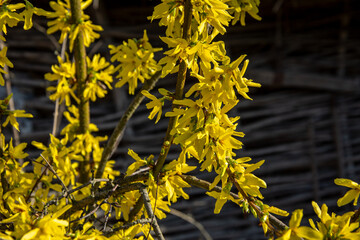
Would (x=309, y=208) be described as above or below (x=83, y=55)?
below

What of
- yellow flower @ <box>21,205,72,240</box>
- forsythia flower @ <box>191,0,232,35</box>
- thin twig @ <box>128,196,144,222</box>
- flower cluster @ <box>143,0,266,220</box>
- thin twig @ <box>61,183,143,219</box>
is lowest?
thin twig @ <box>128,196,144,222</box>

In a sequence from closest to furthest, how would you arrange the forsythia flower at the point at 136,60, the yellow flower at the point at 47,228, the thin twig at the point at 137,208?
the yellow flower at the point at 47,228, the thin twig at the point at 137,208, the forsythia flower at the point at 136,60

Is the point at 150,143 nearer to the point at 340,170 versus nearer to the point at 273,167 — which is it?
the point at 273,167

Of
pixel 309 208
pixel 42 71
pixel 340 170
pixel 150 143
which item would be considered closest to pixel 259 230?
pixel 309 208

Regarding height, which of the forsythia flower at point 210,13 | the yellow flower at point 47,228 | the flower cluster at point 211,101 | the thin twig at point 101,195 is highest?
the forsythia flower at point 210,13

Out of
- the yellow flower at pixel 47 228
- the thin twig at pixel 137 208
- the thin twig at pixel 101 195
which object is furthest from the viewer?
the thin twig at pixel 137 208

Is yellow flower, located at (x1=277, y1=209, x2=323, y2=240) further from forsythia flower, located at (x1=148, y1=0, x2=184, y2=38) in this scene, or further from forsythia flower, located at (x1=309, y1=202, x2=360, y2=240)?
forsythia flower, located at (x1=148, y1=0, x2=184, y2=38)

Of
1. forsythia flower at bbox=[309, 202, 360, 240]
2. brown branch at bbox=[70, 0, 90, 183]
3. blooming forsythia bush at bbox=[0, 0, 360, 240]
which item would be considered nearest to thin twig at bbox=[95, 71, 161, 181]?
blooming forsythia bush at bbox=[0, 0, 360, 240]

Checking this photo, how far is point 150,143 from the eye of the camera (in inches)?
156

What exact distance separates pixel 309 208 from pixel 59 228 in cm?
362

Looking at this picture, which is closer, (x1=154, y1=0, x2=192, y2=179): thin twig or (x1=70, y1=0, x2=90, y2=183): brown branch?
(x1=154, y1=0, x2=192, y2=179): thin twig

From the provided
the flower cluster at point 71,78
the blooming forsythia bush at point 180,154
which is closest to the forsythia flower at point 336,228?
the blooming forsythia bush at point 180,154

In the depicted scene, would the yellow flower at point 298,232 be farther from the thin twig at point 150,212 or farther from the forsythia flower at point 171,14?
the forsythia flower at point 171,14

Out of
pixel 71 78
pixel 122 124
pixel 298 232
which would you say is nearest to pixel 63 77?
pixel 71 78
